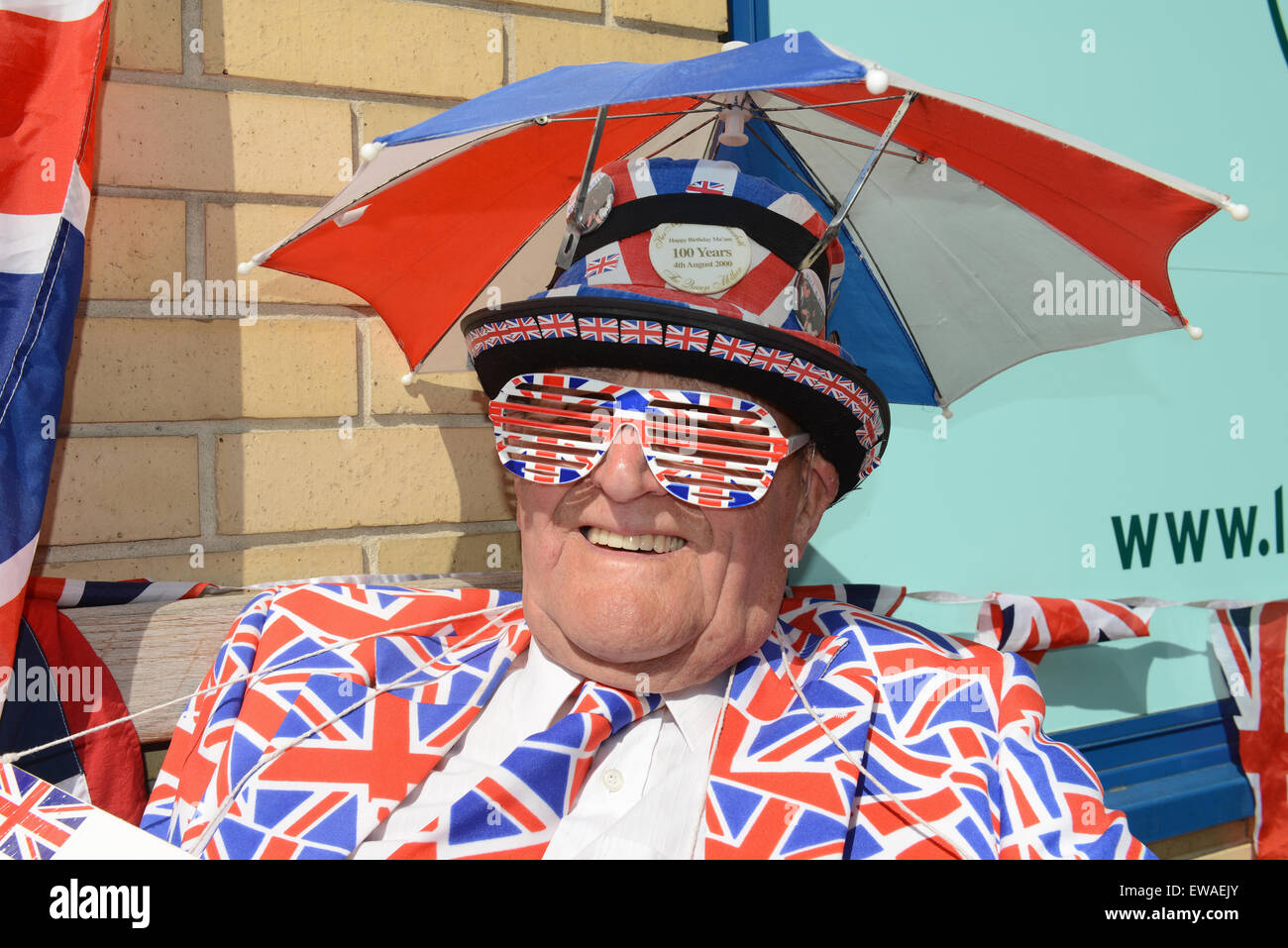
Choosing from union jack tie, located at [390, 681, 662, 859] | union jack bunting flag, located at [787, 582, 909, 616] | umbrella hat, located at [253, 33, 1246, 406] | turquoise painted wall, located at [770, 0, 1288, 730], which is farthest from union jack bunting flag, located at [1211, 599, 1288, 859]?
union jack tie, located at [390, 681, 662, 859]

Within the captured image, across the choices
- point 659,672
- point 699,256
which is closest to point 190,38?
point 699,256

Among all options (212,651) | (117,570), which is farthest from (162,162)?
(212,651)

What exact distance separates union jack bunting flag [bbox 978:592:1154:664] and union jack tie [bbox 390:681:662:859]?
129 centimetres

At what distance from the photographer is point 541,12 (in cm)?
228

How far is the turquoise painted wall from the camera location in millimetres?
2658

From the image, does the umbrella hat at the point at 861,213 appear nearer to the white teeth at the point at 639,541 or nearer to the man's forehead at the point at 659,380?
the man's forehead at the point at 659,380

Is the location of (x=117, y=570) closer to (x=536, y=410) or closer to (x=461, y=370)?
(x=461, y=370)

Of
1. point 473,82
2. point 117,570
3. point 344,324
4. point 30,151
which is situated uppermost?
point 473,82

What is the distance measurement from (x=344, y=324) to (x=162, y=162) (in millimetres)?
462

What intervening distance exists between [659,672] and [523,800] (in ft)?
0.94

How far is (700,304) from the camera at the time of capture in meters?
1.48

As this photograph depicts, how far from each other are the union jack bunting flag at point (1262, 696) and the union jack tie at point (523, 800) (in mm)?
2084
